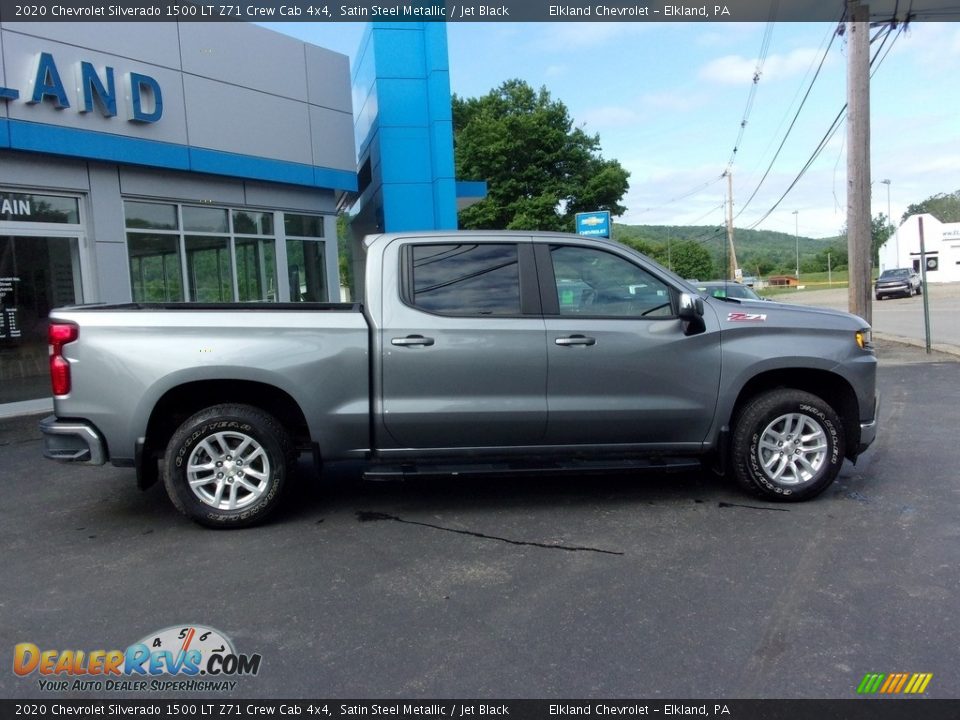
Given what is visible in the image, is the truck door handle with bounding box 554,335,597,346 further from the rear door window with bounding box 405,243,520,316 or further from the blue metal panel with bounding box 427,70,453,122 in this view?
the blue metal panel with bounding box 427,70,453,122

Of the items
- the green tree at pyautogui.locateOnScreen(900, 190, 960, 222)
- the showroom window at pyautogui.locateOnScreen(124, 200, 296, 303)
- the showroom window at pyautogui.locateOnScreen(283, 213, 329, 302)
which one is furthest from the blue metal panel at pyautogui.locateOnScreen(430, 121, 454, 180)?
the green tree at pyautogui.locateOnScreen(900, 190, 960, 222)

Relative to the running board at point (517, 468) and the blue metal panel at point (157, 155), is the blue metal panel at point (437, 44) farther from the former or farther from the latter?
the running board at point (517, 468)

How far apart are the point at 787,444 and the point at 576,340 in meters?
1.67

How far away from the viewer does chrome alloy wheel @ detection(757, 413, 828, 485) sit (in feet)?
16.9

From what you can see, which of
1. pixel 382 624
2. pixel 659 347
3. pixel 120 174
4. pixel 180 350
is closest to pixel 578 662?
pixel 382 624

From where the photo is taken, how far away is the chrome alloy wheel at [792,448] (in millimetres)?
5164

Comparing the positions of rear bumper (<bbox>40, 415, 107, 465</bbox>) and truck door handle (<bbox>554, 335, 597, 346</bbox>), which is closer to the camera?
rear bumper (<bbox>40, 415, 107, 465</bbox>)

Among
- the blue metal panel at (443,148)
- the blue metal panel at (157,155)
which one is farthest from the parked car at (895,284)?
the blue metal panel at (157,155)

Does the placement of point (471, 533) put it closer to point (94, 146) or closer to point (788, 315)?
point (788, 315)

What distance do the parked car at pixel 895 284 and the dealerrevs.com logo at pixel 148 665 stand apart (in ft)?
140

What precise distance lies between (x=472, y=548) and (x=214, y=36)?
11097mm

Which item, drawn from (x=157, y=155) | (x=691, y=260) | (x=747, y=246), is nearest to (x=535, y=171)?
(x=157, y=155)

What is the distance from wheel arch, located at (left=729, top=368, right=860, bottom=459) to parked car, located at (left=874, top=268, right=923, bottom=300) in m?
38.9

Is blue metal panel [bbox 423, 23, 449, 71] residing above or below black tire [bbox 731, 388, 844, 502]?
above
